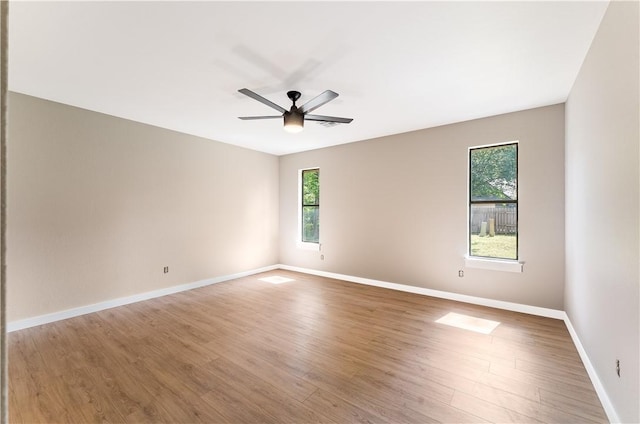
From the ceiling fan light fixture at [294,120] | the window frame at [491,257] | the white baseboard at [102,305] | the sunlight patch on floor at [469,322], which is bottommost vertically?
the sunlight patch on floor at [469,322]

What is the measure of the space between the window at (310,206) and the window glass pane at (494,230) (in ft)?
10.00

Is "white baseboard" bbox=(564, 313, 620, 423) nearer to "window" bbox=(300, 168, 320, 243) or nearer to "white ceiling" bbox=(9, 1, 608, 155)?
"white ceiling" bbox=(9, 1, 608, 155)

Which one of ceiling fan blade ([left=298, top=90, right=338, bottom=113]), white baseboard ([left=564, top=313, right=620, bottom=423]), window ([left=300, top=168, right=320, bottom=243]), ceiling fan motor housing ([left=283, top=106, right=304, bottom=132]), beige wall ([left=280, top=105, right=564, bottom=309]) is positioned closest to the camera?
white baseboard ([left=564, top=313, right=620, bottom=423])

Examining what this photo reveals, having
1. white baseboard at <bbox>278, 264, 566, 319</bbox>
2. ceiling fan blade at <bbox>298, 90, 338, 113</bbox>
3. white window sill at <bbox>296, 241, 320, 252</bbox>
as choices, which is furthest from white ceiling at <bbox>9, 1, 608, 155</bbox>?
white window sill at <bbox>296, 241, 320, 252</bbox>

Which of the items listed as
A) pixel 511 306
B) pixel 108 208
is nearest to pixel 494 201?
pixel 511 306

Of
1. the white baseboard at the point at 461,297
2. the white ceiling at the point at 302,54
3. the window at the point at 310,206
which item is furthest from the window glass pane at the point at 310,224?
the white ceiling at the point at 302,54

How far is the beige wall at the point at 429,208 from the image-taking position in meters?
3.58

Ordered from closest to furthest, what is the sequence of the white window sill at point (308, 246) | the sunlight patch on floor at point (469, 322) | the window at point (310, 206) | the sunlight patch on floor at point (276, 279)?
the sunlight patch on floor at point (469, 322) < the sunlight patch on floor at point (276, 279) < the white window sill at point (308, 246) < the window at point (310, 206)

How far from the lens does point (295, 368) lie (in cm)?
242

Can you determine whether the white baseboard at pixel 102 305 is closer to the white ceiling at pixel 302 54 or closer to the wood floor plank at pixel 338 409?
the white ceiling at pixel 302 54

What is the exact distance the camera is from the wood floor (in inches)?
75.2

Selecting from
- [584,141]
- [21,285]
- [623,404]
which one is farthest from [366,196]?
[21,285]

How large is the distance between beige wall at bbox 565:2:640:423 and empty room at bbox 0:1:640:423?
2 centimetres

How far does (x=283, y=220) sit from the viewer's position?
6648 millimetres
